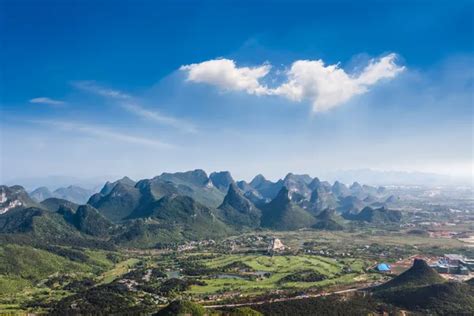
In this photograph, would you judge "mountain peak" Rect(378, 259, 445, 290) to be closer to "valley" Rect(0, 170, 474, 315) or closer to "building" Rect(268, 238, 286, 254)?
"valley" Rect(0, 170, 474, 315)

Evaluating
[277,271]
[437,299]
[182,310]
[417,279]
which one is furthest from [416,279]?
[182,310]

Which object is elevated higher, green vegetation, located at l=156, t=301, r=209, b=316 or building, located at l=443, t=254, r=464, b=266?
Answer: green vegetation, located at l=156, t=301, r=209, b=316

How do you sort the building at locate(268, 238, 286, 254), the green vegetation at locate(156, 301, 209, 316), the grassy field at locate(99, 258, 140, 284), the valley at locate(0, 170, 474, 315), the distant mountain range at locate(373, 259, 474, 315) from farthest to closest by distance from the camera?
the building at locate(268, 238, 286, 254) → the grassy field at locate(99, 258, 140, 284) → the valley at locate(0, 170, 474, 315) → the distant mountain range at locate(373, 259, 474, 315) → the green vegetation at locate(156, 301, 209, 316)

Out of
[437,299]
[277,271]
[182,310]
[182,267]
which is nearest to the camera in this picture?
[182,310]

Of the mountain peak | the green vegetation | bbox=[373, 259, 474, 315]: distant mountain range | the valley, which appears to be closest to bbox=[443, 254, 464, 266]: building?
the valley

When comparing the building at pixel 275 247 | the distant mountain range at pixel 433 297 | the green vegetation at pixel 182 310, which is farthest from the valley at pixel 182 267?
the green vegetation at pixel 182 310

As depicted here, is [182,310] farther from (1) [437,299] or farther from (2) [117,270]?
(2) [117,270]

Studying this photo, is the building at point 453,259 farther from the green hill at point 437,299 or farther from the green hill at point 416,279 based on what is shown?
the green hill at point 437,299

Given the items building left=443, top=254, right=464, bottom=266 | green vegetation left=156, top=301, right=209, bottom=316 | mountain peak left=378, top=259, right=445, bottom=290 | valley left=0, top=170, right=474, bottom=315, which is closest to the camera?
green vegetation left=156, top=301, right=209, bottom=316

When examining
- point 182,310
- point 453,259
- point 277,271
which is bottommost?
point 277,271

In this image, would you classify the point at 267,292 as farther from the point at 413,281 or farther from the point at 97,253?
the point at 97,253

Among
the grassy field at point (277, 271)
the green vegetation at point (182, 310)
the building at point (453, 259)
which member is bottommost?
the grassy field at point (277, 271)
